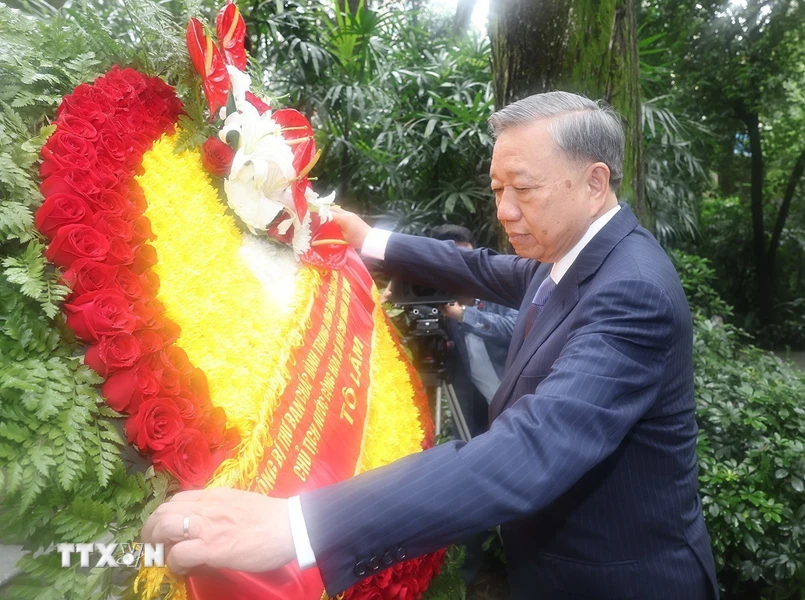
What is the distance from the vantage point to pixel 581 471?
111 cm

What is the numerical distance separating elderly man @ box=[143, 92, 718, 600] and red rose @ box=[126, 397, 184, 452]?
0.11 metres

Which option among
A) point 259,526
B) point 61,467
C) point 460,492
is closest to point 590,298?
point 460,492

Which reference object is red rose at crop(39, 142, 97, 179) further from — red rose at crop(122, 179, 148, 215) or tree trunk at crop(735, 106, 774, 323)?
Result: tree trunk at crop(735, 106, 774, 323)

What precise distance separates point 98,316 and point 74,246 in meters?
0.13

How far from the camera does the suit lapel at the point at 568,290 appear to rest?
1403 mm

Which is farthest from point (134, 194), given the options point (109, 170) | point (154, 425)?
point (154, 425)

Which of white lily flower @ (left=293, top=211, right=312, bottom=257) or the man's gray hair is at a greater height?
the man's gray hair

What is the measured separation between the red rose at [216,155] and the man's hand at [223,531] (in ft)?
2.73

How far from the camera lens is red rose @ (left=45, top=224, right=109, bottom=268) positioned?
103cm

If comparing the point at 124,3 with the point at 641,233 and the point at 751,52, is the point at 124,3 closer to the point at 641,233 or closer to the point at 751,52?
the point at 641,233

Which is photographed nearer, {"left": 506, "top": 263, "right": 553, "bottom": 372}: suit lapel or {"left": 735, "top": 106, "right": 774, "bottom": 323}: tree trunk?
{"left": 506, "top": 263, "right": 553, "bottom": 372}: suit lapel

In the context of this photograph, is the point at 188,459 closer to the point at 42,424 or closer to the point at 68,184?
the point at 42,424

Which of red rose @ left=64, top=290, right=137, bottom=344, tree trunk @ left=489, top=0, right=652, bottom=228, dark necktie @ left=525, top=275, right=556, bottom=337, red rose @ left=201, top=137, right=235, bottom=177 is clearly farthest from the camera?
tree trunk @ left=489, top=0, right=652, bottom=228

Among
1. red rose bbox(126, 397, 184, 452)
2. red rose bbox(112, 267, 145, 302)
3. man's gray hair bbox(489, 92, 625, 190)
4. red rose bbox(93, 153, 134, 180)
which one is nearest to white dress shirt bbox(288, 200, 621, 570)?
man's gray hair bbox(489, 92, 625, 190)
